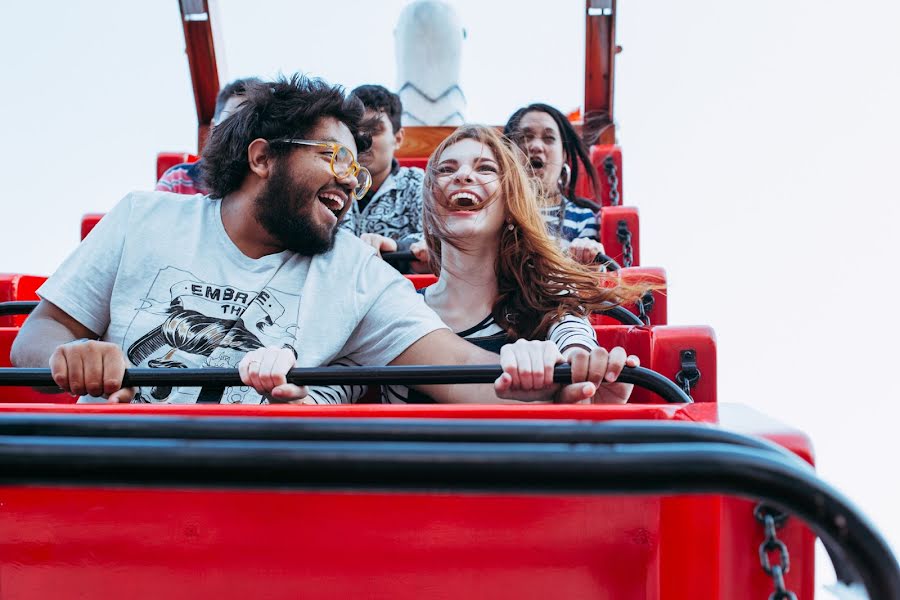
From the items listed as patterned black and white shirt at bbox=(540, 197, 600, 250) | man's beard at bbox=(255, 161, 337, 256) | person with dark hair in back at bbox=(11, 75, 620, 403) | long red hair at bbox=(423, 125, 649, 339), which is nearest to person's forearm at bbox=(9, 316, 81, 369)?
person with dark hair in back at bbox=(11, 75, 620, 403)

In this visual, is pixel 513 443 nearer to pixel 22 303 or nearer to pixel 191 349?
pixel 191 349

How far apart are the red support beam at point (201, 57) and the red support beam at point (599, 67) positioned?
145 cm

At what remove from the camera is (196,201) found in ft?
5.40

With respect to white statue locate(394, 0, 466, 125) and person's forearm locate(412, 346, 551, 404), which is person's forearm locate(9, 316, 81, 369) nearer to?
person's forearm locate(412, 346, 551, 404)

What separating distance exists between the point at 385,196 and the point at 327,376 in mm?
1654

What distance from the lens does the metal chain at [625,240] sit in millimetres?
2246

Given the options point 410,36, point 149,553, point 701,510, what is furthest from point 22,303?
point 410,36

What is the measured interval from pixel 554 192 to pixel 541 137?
0.64 ft

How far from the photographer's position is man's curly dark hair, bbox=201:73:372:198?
5.57ft

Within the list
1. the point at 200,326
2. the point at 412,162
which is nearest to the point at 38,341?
the point at 200,326

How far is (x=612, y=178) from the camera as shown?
2965 millimetres

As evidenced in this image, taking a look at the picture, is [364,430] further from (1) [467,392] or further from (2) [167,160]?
(2) [167,160]

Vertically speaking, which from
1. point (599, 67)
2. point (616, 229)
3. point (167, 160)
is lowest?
point (616, 229)

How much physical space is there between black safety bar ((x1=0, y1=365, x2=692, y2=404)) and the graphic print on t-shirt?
0.28 m
